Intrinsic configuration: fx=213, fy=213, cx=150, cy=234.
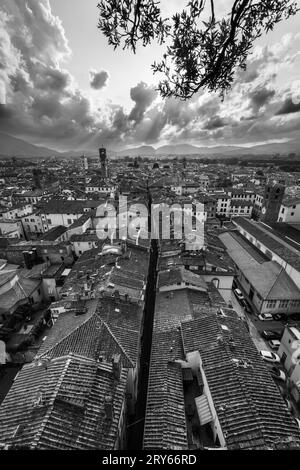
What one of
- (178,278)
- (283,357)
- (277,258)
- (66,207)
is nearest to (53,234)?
(66,207)

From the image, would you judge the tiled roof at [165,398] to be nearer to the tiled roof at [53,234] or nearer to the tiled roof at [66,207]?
the tiled roof at [53,234]

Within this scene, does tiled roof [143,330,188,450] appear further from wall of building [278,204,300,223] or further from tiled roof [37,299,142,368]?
wall of building [278,204,300,223]

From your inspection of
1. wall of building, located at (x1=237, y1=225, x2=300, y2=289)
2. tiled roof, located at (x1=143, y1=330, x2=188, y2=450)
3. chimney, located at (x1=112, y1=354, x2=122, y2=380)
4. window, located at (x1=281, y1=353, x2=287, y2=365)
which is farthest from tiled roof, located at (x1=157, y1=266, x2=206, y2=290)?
wall of building, located at (x1=237, y1=225, x2=300, y2=289)

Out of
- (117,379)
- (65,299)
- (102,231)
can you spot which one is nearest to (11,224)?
(102,231)

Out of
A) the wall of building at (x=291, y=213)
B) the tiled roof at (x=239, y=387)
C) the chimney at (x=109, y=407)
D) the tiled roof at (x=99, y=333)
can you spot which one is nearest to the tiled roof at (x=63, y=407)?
the chimney at (x=109, y=407)

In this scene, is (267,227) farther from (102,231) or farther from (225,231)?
(102,231)

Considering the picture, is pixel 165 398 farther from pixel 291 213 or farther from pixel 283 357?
pixel 291 213
